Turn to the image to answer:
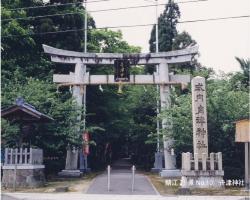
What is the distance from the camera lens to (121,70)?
26266 millimetres

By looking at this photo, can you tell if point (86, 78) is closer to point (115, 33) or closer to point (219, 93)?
point (219, 93)

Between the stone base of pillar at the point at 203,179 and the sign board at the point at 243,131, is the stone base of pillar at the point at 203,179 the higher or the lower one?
the lower one

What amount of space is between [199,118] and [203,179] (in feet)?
9.55

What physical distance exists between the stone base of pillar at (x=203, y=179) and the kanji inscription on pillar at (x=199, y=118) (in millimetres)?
934

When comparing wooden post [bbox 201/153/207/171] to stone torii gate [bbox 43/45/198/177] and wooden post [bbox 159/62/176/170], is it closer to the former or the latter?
wooden post [bbox 159/62/176/170]

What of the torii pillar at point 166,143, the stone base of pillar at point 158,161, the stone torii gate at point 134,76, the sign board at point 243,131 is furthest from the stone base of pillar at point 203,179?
the stone base of pillar at point 158,161

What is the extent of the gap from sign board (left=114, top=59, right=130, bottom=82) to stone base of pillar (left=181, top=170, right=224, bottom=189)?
928 cm

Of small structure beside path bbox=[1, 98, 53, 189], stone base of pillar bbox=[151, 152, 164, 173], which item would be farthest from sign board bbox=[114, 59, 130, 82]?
stone base of pillar bbox=[151, 152, 164, 173]

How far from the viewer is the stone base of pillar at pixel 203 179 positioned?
60.3 feet

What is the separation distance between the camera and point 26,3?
3169 centimetres

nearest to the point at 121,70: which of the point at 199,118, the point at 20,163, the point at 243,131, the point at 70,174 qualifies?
the point at 70,174

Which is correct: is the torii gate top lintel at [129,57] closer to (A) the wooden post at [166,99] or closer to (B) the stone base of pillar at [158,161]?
(A) the wooden post at [166,99]

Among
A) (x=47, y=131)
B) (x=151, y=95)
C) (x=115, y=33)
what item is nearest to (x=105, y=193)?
(x=47, y=131)

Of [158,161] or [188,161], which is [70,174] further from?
[188,161]
